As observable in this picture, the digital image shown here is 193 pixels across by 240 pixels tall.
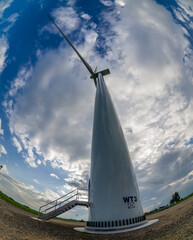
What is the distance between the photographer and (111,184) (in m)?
13.5

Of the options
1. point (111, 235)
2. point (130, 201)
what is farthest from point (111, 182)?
point (111, 235)

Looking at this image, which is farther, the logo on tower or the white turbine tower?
the logo on tower

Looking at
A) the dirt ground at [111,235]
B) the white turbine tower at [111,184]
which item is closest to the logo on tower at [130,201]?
the white turbine tower at [111,184]

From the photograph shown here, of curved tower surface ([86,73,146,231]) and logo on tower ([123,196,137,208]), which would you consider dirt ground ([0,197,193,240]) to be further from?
logo on tower ([123,196,137,208])

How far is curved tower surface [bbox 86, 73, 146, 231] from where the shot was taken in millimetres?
12570

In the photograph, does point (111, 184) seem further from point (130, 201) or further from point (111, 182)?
point (130, 201)

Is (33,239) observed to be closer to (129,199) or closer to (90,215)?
(90,215)

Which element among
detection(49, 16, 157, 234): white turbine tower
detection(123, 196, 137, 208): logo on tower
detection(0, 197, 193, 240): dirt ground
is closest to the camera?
detection(0, 197, 193, 240): dirt ground

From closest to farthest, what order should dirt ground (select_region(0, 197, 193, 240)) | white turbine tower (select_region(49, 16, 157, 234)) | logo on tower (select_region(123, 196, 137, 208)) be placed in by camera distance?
dirt ground (select_region(0, 197, 193, 240)) → white turbine tower (select_region(49, 16, 157, 234)) → logo on tower (select_region(123, 196, 137, 208))

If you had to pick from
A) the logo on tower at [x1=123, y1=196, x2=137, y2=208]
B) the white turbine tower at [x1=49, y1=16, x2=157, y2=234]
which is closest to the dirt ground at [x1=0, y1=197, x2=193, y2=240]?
the white turbine tower at [x1=49, y1=16, x2=157, y2=234]

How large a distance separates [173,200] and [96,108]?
5880 cm

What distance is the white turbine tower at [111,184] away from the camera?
1248cm

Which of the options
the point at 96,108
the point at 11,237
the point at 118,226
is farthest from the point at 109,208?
the point at 96,108

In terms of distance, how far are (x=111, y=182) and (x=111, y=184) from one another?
174mm
